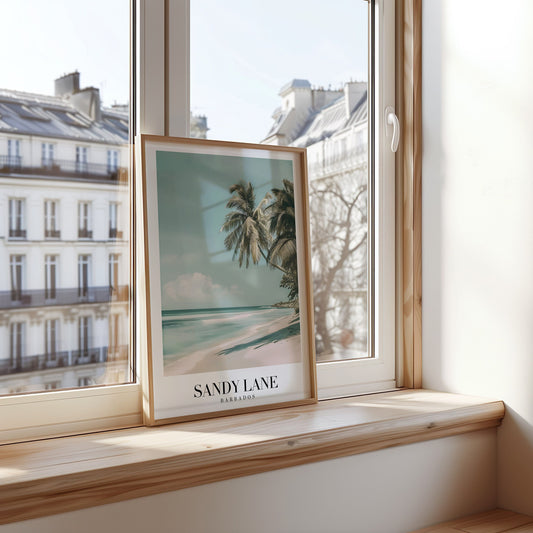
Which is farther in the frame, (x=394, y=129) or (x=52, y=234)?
(x=394, y=129)

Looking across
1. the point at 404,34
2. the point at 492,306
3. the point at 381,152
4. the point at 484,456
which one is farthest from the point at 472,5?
the point at 484,456

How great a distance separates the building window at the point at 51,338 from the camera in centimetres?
112

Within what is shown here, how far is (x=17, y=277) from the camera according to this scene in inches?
42.9

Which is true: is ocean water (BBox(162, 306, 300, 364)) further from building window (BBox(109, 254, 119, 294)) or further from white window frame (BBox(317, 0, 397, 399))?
white window frame (BBox(317, 0, 397, 399))

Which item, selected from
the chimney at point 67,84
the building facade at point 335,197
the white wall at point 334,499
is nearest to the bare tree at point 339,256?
the building facade at point 335,197

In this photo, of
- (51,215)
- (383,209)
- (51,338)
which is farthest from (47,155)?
(383,209)

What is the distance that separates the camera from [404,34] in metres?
1.57

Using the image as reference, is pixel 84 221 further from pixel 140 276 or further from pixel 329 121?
pixel 329 121

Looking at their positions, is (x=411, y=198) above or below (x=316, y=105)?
below

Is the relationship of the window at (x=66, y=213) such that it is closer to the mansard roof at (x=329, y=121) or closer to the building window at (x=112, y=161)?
the building window at (x=112, y=161)

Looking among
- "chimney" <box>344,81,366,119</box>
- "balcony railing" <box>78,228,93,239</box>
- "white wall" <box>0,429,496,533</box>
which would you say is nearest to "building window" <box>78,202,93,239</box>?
"balcony railing" <box>78,228,93,239</box>

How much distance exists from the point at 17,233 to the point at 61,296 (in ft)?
0.44

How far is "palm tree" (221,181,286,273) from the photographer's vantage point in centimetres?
127

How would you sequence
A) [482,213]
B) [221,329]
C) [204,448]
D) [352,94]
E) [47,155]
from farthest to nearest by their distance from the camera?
[352,94] → [482,213] → [221,329] → [47,155] → [204,448]
